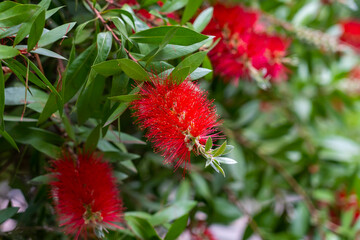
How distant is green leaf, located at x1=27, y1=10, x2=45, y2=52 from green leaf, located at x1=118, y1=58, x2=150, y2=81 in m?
0.09

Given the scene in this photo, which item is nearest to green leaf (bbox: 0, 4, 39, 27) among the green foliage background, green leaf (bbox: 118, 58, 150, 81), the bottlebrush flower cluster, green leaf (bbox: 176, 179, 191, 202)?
the green foliage background

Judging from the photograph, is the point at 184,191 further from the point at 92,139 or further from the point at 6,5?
the point at 6,5

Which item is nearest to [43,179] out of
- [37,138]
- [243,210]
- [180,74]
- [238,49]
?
[37,138]

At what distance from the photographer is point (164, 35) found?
1.58ft

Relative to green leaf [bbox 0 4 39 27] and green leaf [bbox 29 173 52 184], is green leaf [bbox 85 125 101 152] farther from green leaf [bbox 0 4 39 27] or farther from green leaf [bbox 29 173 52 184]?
green leaf [bbox 0 4 39 27]

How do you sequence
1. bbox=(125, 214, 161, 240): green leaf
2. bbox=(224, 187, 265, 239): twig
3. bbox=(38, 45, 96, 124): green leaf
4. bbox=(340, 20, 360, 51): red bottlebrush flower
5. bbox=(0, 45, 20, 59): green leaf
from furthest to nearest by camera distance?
1. bbox=(340, 20, 360, 51): red bottlebrush flower
2. bbox=(224, 187, 265, 239): twig
3. bbox=(125, 214, 161, 240): green leaf
4. bbox=(38, 45, 96, 124): green leaf
5. bbox=(0, 45, 20, 59): green leaf

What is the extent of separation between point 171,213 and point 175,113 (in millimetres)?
289

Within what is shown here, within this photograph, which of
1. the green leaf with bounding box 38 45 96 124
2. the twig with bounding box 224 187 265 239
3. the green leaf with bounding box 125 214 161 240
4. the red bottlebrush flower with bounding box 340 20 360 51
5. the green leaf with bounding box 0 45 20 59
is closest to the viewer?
the green leaf with bounding box 0 45 20 59

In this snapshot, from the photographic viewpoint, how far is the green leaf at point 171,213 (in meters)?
0.66

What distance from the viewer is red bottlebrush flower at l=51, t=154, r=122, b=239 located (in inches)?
20.2

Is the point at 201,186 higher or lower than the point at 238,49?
lower

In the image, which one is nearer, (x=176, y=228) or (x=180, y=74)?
(x=180, y=74)

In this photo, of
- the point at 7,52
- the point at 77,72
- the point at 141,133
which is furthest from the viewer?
the point at 141,133

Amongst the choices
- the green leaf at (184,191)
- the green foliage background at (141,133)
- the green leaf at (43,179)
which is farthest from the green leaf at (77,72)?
the green leaf at (184,191)
